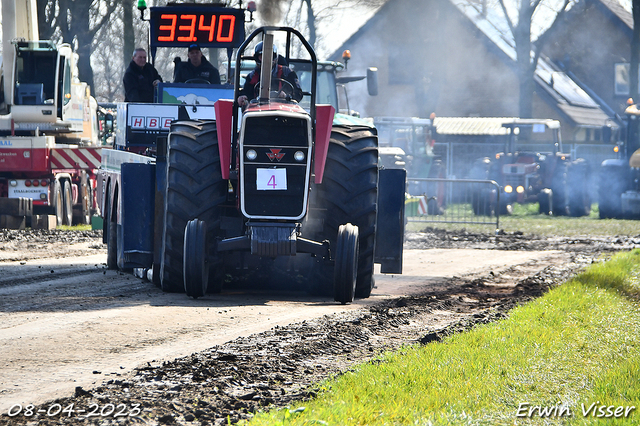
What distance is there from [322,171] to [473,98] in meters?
40.7

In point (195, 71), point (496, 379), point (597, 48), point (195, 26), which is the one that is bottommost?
point (496, 379)

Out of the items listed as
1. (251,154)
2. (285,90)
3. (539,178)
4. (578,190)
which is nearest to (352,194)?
(251,154)

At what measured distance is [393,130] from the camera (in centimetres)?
2948

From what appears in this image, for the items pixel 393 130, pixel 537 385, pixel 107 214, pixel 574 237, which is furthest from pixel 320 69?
pixel 393 130

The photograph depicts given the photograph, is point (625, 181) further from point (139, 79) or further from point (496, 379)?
point (496, 379)

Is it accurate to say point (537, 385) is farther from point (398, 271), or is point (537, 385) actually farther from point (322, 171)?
point (398, 271)

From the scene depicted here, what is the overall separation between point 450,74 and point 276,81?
4046cm

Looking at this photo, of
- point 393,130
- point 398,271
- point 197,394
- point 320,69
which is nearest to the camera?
point 197,394

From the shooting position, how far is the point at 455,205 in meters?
21.9

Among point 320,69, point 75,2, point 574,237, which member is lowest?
point 574,237

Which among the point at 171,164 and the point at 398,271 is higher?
the point at 171,164

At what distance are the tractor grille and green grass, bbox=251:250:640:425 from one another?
203 cm

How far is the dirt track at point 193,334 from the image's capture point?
4.14m

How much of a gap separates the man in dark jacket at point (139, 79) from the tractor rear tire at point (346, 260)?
570 cm
